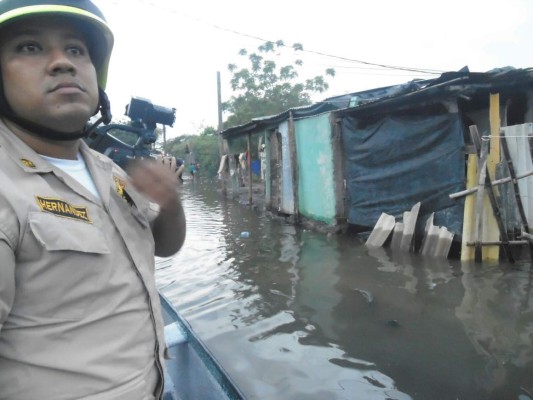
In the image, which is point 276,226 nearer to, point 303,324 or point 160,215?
point 303,324

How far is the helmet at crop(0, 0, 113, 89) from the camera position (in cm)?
98

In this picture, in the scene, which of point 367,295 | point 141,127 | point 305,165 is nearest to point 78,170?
point 141,127

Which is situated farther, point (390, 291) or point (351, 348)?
point (390, 291)

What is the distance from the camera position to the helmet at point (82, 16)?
98 centimetres

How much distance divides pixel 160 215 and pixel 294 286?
154 inches

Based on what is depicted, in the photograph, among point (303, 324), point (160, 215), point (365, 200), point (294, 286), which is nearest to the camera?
point (160, 215)

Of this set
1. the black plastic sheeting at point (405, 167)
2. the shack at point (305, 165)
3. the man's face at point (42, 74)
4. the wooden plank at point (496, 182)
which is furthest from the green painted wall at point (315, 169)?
the man's face at point (42, 74)

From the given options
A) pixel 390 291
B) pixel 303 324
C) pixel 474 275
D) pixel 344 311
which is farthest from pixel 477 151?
pixel 303 324

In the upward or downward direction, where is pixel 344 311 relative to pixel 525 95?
downward

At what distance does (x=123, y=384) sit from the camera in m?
1.04

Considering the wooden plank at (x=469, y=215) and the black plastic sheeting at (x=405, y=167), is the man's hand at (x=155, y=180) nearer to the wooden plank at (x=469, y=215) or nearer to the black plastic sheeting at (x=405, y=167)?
the wooden plank at (x=469, y=215)

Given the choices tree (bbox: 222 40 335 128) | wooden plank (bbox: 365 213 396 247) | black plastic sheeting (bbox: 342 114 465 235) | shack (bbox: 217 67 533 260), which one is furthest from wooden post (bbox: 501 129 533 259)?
tree (bbox: 222 40 335 128)

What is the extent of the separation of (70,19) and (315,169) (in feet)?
25.1

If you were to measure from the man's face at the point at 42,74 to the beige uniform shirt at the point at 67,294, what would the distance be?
99 mm
